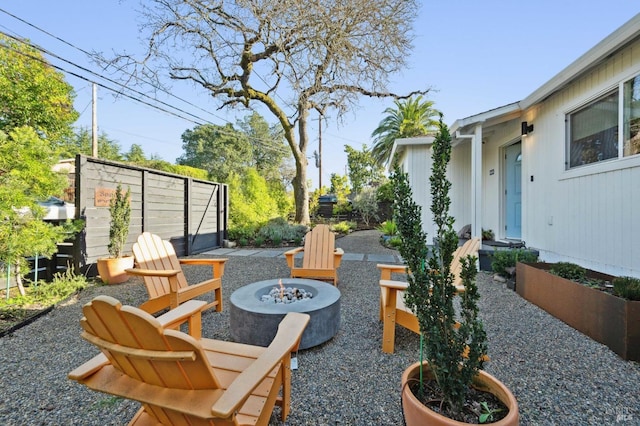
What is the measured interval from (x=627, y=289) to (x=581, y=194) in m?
2.10

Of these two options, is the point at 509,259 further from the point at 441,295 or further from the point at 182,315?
the point at 182,315

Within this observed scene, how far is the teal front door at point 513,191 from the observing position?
5820 mm

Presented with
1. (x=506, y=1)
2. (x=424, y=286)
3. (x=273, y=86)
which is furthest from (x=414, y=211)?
(x=273, y=86)

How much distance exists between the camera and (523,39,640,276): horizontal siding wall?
3197 millimetres

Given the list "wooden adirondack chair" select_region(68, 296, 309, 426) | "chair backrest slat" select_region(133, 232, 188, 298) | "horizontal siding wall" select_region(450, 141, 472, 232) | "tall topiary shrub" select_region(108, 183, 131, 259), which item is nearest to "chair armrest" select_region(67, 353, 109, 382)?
"wooden adirondack chair" select_region(68, 296, 309, 426)

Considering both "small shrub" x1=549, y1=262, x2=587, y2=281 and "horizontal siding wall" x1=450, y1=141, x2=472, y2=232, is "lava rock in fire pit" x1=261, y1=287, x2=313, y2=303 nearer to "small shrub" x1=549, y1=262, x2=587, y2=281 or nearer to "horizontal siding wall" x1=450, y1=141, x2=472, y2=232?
"small shrub" x1=549, y1=262, x2=587, y2=281

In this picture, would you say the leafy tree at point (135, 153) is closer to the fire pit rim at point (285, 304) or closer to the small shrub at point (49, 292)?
the small shrub at point (49, 292)

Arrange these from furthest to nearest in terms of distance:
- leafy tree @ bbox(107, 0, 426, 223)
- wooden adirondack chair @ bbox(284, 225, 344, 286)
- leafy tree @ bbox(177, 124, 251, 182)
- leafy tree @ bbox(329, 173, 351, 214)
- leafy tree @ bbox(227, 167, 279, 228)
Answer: leafy tree @ bbox(177, 124, 251, 182) < leafy tree @ bbox(329, 173, 351, 214) < leafy tree @ bbox(227, 167, 279, 228) < leafy tree @ bbox(107, 0, 426, 223) < wooden adirondack chair @ bbox(284, 225, 344, 286)

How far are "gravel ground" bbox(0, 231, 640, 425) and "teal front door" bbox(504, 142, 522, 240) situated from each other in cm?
315

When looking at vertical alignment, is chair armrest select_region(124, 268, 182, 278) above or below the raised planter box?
above

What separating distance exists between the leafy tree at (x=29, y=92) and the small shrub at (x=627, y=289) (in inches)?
567

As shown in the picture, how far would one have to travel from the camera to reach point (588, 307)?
8.47ft

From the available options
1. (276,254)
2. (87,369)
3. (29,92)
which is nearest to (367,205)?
(276,254)

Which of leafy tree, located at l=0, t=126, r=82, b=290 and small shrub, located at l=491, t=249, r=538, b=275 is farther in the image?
small shrub, located at l=491, t=249, r=538, b=275
